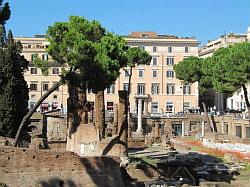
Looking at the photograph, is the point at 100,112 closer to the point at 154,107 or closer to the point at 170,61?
the point at 154,107

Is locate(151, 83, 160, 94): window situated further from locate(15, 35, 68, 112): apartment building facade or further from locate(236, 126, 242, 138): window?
locate(236, 126, 242, 138): window

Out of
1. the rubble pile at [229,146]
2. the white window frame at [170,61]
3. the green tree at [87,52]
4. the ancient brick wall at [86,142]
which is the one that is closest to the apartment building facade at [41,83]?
the white window frame at [170,61]

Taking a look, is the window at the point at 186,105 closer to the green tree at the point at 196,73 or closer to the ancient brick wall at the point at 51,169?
the green tree at the point at 196,73

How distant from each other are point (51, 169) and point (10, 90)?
31.9 ft

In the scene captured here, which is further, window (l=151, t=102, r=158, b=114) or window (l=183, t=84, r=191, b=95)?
window (l=183, t=84, r=191, b=95)

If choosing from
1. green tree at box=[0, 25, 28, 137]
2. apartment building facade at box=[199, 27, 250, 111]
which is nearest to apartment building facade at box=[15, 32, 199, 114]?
apartment building facade at box=[199, 27, 250, 111]

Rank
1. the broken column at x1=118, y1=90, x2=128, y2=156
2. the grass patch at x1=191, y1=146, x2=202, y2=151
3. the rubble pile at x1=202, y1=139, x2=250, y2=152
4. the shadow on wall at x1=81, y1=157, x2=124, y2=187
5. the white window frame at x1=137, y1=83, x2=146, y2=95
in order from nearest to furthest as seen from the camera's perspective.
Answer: the shadow on wall at x1=81, y1=157, x2=124, y2=187, the broken column at x1=118, y1=90, x2=128, y2=156, the rubble pile at x1=202, y1=139, x2=250, y2=152, the grass patch at x1=191, y1=146, x2=202, y2=151, the white window frame at x1=137, y1=83, x2=146, y2=95

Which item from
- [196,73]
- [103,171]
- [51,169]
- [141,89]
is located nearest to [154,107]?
[141,89]

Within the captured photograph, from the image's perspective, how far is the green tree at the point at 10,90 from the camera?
26719mm

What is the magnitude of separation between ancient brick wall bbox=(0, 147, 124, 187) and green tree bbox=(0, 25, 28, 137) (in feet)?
28.3

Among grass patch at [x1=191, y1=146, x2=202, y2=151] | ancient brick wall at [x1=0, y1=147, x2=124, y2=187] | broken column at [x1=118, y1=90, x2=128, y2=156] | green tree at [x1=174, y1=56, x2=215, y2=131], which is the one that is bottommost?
grass patch at [x1=191, y1=146, x2=202, y2=151]

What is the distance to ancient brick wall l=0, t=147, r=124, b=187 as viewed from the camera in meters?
17.5

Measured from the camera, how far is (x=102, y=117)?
33.5 metres

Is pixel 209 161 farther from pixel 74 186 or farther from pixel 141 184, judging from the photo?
pixel 74 186
